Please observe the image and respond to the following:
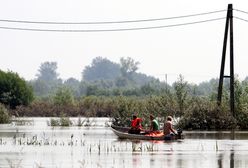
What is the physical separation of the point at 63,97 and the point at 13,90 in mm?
15498

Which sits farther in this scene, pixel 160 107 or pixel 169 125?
pixel 160 107

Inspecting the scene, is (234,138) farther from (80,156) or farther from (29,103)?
(29,103)

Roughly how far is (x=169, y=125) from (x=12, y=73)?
42.6 meters

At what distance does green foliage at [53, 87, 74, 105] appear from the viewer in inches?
3848

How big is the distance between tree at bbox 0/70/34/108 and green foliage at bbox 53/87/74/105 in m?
8.80

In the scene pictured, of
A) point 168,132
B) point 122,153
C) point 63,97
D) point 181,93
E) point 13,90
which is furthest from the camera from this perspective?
point 63,97

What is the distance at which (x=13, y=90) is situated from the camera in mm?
86812

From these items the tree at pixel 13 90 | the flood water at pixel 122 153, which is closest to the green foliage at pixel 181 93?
the flood water at pixel 122 153

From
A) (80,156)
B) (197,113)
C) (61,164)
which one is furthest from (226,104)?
(61,164)

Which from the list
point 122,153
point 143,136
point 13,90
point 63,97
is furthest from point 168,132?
point 63,97

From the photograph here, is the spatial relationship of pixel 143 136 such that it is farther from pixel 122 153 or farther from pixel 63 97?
pixel 63 97

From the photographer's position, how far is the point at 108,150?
38094 mm

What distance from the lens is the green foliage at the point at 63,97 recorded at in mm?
97750

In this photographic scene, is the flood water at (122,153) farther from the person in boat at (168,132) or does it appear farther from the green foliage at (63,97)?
the green foliage at (63,97)
